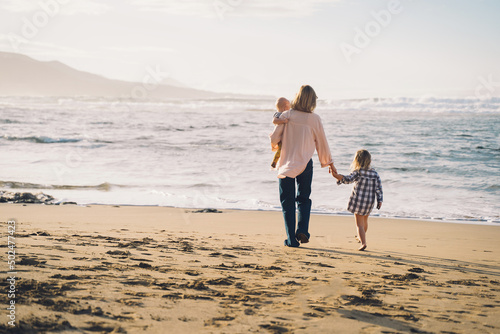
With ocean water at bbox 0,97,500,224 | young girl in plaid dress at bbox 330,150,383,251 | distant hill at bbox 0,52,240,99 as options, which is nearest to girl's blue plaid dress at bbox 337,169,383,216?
young girl in plaid dress at bbox 330,150,383,251

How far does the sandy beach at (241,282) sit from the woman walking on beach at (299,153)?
0.35m

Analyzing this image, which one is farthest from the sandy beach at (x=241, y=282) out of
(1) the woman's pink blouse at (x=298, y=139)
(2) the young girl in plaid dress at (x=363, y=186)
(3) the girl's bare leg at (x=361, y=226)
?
(1) the woman's pink blouse at (x=298, y=139)

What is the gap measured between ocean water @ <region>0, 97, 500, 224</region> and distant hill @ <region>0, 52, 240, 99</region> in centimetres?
9272

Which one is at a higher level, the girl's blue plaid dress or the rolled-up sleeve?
the rolled-up sleeve

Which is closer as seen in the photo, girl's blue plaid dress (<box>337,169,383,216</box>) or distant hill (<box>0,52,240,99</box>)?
girl's blue plaid dress (<box>337,169,383,216</box>)

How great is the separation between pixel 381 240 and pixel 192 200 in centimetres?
425

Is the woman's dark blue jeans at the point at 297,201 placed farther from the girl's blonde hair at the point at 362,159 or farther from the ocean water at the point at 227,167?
the ocean water at the point at 227,167

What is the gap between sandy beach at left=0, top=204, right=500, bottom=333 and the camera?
2936 mm

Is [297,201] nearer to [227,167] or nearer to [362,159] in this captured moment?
[362,159]

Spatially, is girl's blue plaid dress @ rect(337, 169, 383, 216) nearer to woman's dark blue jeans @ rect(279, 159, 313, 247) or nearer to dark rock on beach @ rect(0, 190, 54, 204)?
woman's dark blue jeans @ rect(279, 159, 313, 247)

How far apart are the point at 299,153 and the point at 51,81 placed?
135226 mm

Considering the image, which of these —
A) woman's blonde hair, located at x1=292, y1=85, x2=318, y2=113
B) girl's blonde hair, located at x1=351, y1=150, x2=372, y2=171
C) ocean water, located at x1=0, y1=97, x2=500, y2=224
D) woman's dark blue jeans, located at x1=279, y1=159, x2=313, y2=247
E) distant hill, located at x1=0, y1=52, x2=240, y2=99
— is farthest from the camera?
distant hill, located at x1=0, y1=52, x2=240, y2=99

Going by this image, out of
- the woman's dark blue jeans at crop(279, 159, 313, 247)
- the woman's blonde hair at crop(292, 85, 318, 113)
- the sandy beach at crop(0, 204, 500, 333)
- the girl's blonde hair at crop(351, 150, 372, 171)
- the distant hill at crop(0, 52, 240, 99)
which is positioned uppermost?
the distant hill at crop(0, 52, 240, 99)

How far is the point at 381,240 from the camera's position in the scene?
21.9ft
